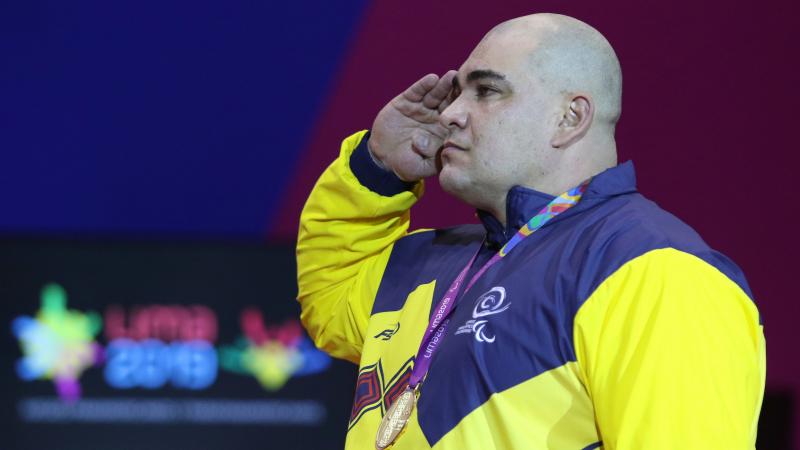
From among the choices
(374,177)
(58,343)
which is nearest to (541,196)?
(374,177)

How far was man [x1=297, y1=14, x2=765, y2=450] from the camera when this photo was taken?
4.41 ft

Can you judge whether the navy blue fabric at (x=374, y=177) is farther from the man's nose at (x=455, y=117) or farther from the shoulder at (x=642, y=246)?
the shoulder at (x=642, y=246)

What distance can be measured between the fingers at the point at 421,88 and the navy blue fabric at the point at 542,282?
38cm

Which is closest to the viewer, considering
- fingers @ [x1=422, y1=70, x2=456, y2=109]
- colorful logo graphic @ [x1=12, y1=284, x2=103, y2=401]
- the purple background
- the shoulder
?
the shoulder

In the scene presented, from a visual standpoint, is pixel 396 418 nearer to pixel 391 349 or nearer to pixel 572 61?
pixel 391 349

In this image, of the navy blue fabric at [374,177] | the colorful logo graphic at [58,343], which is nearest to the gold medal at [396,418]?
the navy blue fabric at [374,177]

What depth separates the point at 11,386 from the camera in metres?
2.72

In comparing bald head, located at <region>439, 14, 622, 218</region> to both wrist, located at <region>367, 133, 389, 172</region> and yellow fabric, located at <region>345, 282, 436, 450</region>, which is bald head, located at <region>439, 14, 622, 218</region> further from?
wrist, located at <region>367, 133, 389, 172</region>

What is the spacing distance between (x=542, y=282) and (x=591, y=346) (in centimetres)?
14

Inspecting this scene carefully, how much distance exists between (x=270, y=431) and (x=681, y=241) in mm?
1510

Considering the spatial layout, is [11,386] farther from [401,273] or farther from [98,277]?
[401,273]

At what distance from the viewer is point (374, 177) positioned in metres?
2.06

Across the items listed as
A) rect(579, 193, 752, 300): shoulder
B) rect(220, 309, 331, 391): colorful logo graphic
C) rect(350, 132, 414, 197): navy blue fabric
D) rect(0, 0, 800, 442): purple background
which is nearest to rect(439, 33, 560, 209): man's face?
rect(579, 193, 752, 300): shoulder

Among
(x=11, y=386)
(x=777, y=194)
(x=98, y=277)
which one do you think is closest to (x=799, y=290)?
(x=777, y=194)
